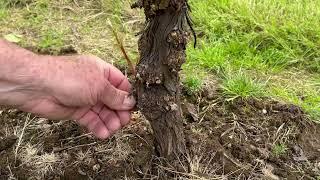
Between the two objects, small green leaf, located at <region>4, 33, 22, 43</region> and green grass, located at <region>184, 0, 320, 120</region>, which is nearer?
green grass, located at <region>184, 0, 320, 120</region>

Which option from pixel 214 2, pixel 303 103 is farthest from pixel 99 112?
pixel 214 2

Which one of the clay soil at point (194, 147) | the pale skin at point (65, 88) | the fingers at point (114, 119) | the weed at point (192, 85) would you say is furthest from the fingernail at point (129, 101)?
the weed at point (192, 85)

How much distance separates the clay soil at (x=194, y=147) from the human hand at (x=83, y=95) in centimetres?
Answer: 15

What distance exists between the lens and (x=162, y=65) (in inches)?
76.5

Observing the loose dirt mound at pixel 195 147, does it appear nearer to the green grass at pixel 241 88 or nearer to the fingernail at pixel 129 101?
the green grass at pixel 241 88

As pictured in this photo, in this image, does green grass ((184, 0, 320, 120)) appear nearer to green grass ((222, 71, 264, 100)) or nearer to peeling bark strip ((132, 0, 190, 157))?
green grass ((222, 71, 264, 100))

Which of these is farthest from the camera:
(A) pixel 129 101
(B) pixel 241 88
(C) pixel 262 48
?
(C) pixel 262 48

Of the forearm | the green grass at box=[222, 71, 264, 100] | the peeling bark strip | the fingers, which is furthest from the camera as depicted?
the green grass at box=[222, 71, 264, 100]

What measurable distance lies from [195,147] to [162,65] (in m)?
0.59

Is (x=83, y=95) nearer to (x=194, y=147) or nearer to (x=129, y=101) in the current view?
(x=129, y=101)

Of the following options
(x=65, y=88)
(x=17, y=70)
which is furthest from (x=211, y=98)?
(x=17, y=70)

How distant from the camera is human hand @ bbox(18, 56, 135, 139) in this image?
2100mm

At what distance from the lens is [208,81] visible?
2797 mm

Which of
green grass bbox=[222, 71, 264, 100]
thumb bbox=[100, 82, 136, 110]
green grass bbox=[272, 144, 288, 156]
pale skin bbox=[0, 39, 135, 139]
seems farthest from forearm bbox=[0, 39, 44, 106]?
green grass bbox=[272, 144, 288, 156]
